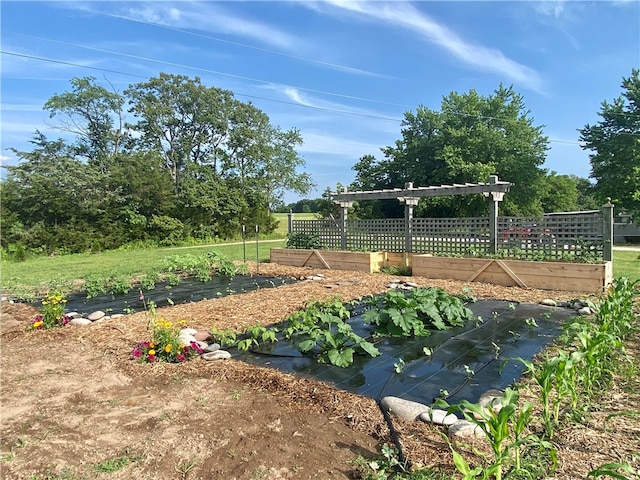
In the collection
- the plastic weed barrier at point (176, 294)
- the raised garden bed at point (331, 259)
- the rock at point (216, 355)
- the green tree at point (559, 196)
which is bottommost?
the plastic weed barrier at point (176, 294)

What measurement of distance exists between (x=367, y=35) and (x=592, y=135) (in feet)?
49.5

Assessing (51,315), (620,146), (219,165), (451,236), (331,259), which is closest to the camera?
(51,315)

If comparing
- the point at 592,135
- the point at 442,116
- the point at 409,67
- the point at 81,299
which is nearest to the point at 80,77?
the point at 409,67

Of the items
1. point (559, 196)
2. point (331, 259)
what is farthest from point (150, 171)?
point (559, 196)

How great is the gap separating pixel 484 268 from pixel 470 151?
16606mm

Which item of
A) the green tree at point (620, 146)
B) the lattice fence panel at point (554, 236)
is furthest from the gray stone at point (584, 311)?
the green tree at point (620, 146)

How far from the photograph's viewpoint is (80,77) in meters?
19.6

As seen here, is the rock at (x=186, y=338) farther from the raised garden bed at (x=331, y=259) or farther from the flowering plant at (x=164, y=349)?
the raised garden bed at (x=331, y=259)

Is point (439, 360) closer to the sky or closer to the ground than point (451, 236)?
closer to the ground

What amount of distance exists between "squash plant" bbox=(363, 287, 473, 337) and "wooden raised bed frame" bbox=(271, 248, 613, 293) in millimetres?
2799

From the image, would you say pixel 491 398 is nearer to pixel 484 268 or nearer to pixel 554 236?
pixel 484 268

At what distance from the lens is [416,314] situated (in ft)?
13.4

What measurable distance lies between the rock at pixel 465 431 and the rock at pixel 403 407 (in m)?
0.22

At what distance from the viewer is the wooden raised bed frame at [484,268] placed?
6.00 metres
